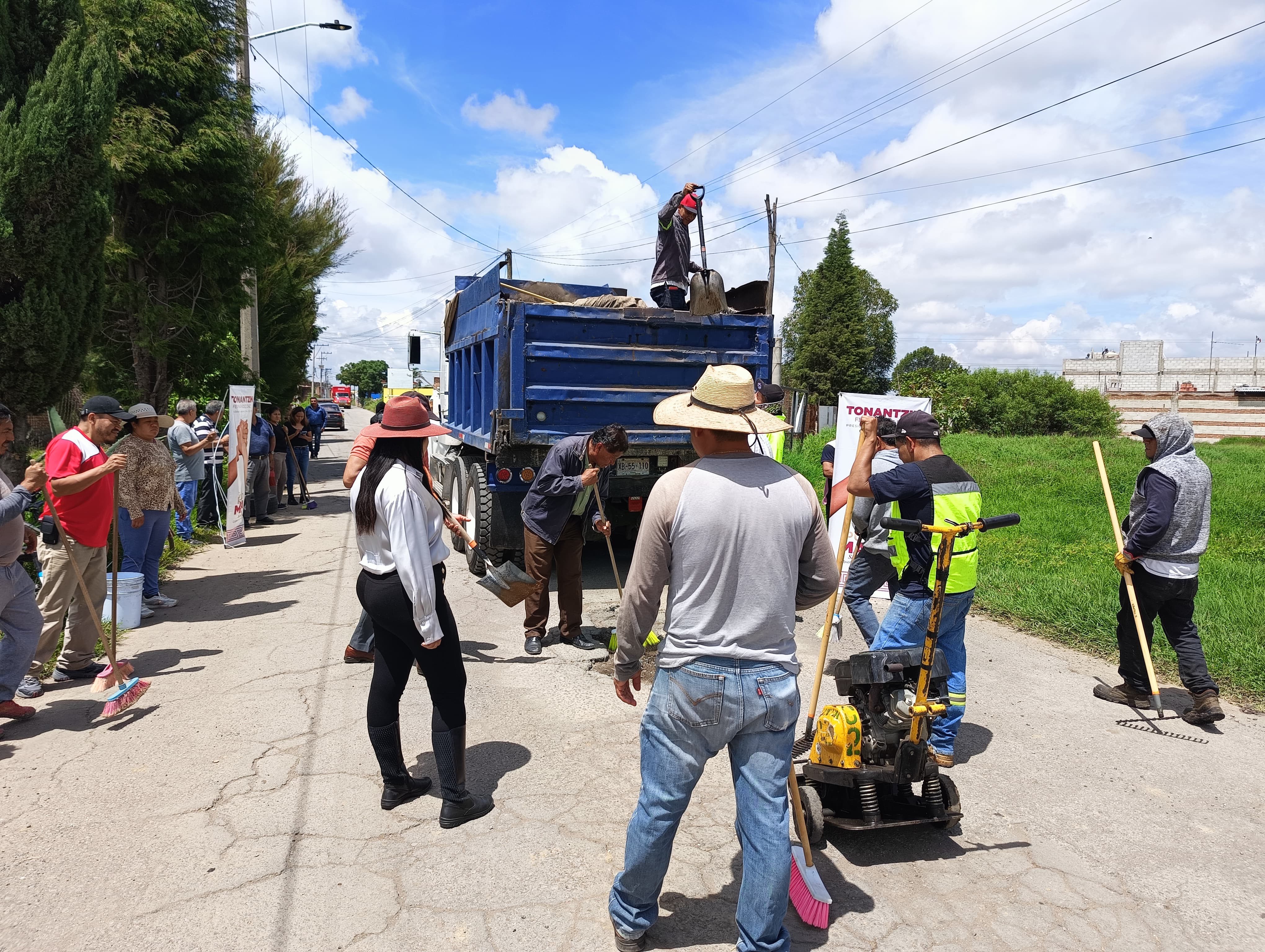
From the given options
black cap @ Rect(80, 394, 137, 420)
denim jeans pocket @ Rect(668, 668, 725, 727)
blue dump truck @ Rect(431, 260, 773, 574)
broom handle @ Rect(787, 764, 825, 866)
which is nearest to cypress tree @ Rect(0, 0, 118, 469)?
black cap @ Rect(80, 394, 137, 420)

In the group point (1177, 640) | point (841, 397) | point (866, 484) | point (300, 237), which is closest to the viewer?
point (866, 484)

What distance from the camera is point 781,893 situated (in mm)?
2561

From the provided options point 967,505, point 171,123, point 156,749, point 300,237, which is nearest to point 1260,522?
point 967,505

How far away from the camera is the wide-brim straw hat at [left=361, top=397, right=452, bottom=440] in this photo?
11.8ft

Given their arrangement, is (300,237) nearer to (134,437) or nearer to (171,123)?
(171,123)

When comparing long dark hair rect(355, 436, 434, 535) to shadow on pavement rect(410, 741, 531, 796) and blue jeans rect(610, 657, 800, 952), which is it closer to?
A: shadow on pavement rect(410, 741, 531, 796)

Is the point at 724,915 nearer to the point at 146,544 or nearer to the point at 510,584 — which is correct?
the point at 510,584

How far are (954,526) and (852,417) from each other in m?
4.07

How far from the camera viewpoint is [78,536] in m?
5.16

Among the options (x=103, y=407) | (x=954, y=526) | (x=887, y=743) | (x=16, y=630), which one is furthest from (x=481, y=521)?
(x=954, y=526)

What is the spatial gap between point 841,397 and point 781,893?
531 centimetres

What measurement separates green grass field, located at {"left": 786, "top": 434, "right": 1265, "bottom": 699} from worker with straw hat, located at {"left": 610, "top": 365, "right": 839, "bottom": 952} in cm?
438

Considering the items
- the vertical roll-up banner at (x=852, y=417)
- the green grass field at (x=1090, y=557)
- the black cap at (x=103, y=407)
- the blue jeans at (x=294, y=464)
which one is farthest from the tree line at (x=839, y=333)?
the black cap at (x=103, y=407)

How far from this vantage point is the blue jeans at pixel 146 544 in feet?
22.1
